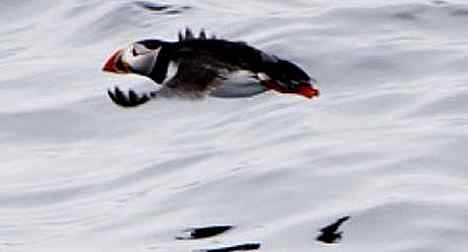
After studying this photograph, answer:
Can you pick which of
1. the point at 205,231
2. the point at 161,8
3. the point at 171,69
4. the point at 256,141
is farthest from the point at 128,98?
the point at 205,231

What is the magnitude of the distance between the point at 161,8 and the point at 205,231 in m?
4.62

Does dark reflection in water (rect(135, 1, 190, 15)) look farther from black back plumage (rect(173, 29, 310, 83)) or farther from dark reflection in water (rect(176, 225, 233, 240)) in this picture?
dark reflection in water (rect(176, 225, 233, 240))

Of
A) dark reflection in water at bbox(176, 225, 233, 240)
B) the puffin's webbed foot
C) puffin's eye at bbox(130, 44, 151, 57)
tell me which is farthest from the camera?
puffin's eye at bbox(130, 44, 151, 57)

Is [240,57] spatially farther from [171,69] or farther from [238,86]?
[171,69]

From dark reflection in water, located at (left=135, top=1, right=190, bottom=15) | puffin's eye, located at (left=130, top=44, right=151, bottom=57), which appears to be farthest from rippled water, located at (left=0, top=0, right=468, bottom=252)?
puffin's eye, located at (left=130, top=44, right=151, bottom=57)

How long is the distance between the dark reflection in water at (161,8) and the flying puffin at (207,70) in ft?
5.81

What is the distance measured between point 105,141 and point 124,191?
0.91 metres

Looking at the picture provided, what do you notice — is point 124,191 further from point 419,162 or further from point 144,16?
point 144,16

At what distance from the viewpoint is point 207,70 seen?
7785 mm

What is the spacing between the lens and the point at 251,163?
6.60m

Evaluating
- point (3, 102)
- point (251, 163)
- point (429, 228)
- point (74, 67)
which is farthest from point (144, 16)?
point (429, 228)

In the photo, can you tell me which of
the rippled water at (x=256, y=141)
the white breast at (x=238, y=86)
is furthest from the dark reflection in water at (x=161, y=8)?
the white breast at (x=238, y=86)

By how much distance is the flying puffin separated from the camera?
7.68 metres

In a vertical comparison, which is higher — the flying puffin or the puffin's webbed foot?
the flying puffin
